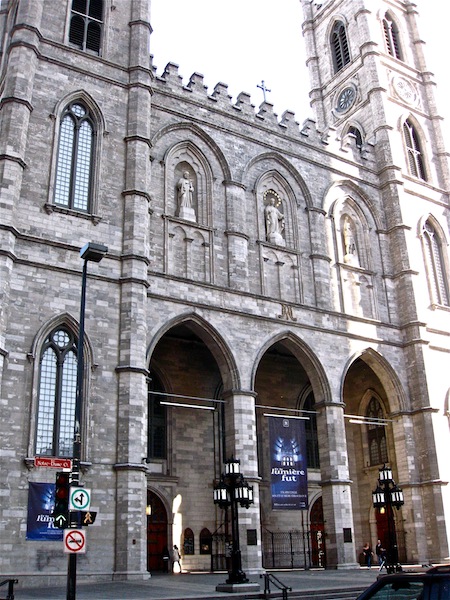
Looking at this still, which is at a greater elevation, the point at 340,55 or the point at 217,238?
the point at 340,55

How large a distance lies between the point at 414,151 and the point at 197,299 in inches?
754

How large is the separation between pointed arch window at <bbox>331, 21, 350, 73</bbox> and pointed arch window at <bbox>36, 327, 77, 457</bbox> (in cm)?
2848

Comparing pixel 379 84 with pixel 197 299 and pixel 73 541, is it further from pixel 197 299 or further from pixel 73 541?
pixel 73 541

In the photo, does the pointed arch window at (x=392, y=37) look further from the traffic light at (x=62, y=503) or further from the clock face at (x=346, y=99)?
the traffic light at (x=62, y=503)

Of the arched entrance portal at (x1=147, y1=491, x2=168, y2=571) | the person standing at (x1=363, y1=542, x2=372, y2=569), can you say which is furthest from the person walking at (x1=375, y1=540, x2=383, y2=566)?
the arched entrance portal at (x1=147, y1=491, x2=168, y2=571)

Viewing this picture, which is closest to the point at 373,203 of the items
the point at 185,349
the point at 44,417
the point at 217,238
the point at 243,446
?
the point at 217,238

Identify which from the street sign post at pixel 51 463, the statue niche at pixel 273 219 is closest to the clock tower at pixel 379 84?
the statue niche at pixel 273 219

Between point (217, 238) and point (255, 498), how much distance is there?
10402 millimetres

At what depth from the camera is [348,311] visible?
30.3 m

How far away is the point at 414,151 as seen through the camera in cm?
3778

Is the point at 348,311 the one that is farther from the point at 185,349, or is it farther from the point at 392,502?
the point at 392,502

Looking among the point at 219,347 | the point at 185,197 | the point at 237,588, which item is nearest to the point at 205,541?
the point at 219,347

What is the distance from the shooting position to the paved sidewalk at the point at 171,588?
15.5 m

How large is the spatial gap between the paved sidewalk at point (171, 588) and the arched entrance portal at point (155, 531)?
4.15m
